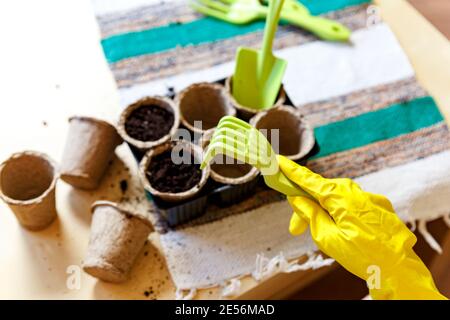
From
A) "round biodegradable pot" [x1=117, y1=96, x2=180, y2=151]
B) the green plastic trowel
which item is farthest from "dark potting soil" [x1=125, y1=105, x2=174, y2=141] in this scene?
the green plastic trowel

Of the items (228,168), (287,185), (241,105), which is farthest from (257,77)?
(287,185)

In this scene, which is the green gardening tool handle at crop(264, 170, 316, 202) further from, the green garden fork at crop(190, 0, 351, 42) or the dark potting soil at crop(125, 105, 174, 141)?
the green garden fork at crop(190, 0, 351, 42)

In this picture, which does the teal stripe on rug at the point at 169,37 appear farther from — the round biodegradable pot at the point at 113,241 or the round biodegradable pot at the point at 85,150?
the round biodegradable pot at the point at 113,241

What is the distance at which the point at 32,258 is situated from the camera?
28.1 inches

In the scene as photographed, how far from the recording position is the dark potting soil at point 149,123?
761mm

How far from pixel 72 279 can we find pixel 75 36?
17.8 inches

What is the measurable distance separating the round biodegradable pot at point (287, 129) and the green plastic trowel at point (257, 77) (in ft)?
0.11

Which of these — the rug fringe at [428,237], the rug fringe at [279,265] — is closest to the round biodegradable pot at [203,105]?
the rug fringe at [279,265]

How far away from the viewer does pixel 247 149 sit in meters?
0.53

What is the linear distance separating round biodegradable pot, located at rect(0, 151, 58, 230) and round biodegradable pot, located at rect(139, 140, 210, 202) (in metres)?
0.13

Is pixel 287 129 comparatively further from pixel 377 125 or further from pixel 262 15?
pixel 262 15
